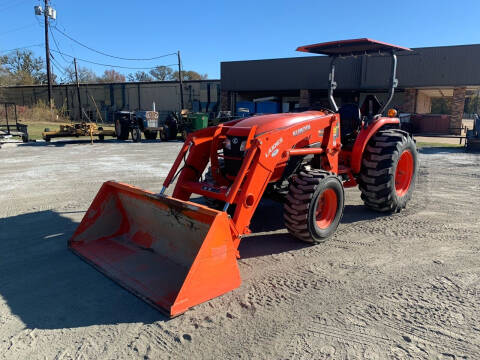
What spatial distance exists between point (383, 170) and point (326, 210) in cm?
128

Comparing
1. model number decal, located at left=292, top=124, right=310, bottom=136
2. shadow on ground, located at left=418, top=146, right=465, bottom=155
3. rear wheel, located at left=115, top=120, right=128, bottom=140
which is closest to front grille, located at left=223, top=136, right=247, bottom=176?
model number decal, located at left=292, top=124, right=310, bottom=136

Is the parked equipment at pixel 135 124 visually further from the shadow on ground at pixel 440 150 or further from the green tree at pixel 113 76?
the green tree at pixel 113 76

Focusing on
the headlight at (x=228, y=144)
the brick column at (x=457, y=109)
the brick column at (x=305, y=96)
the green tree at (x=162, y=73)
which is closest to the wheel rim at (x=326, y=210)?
the headlight at (x=228, y=144)

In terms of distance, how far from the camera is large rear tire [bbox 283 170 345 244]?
A: 162 inches

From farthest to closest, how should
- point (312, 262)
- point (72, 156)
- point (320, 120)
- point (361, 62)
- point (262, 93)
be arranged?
point (262, 93) < point (361, 62) < point (72, 156) < point (320, 120) < point (312, 262)

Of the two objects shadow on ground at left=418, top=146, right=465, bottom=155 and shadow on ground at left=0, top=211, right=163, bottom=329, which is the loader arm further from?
shadow on ground at left=418, top=146, right=465, bottom=155

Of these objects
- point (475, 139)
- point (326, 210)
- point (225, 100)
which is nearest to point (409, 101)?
point (475, 139)

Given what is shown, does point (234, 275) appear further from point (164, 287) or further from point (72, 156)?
point (72, 156)

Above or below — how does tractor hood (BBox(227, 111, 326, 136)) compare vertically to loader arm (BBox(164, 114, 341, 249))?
above

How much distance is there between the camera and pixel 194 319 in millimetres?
2906

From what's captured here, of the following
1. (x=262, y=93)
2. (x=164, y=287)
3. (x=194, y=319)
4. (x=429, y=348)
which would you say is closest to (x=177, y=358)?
(x=194, y=319)

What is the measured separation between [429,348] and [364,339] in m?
0.43

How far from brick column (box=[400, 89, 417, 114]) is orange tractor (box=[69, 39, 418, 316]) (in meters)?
20.4

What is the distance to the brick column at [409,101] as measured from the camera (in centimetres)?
2373
